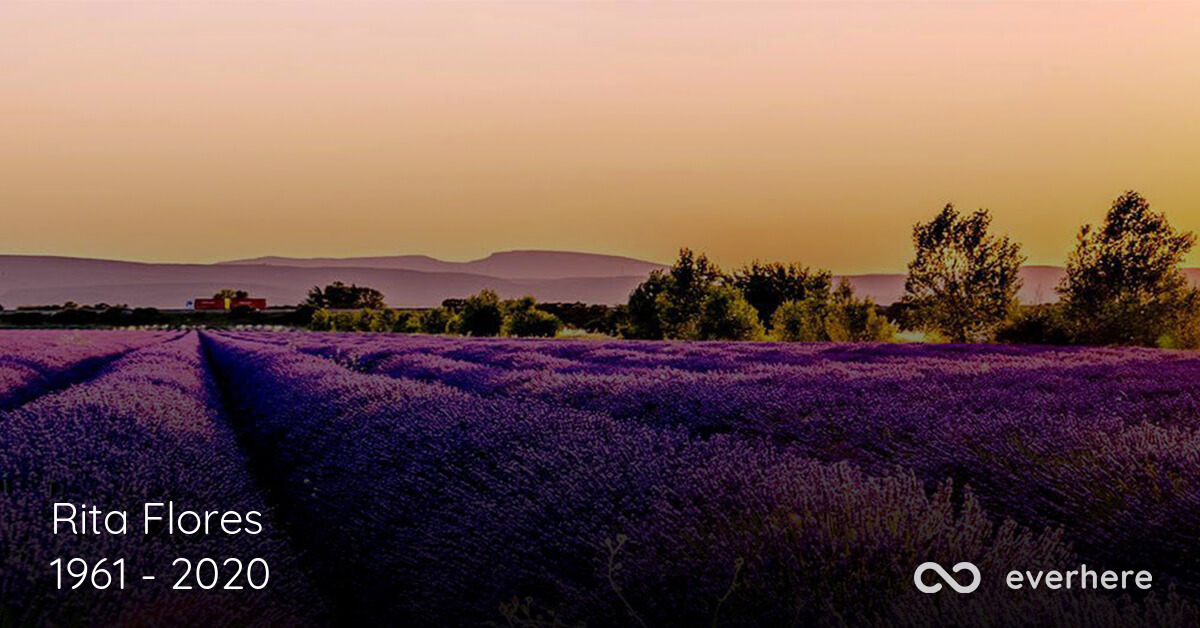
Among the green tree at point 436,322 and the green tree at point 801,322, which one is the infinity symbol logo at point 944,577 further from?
the green tree at point 436,322

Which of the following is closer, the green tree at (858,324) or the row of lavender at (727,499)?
the row of lavender at (727,499)

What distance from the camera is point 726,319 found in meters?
44.4

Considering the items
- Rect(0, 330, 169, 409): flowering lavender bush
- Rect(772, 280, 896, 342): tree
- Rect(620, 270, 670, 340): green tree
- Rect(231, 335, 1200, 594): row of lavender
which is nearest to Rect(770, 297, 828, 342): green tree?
Rect(772, 280, 896, 342): tree

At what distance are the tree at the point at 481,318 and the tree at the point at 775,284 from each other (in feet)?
74.9

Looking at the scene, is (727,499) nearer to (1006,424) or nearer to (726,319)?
(1006,424)

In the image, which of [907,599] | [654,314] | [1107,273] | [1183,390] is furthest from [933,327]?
[907,599]

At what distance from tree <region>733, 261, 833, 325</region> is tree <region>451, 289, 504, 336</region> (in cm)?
2284

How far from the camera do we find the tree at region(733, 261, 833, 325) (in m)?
73.2

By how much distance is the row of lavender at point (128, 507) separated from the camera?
2.50 m

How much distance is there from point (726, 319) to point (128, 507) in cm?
4177

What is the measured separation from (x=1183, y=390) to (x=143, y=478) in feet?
22.2

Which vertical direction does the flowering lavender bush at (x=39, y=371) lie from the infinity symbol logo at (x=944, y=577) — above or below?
below

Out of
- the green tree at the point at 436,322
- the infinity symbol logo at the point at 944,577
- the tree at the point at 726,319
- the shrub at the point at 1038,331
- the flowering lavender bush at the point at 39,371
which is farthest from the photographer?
the green tree at the point at 436,322

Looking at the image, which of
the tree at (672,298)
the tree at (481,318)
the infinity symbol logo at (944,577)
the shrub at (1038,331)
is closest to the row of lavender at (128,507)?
the infinity symbol logo at (944,577)
